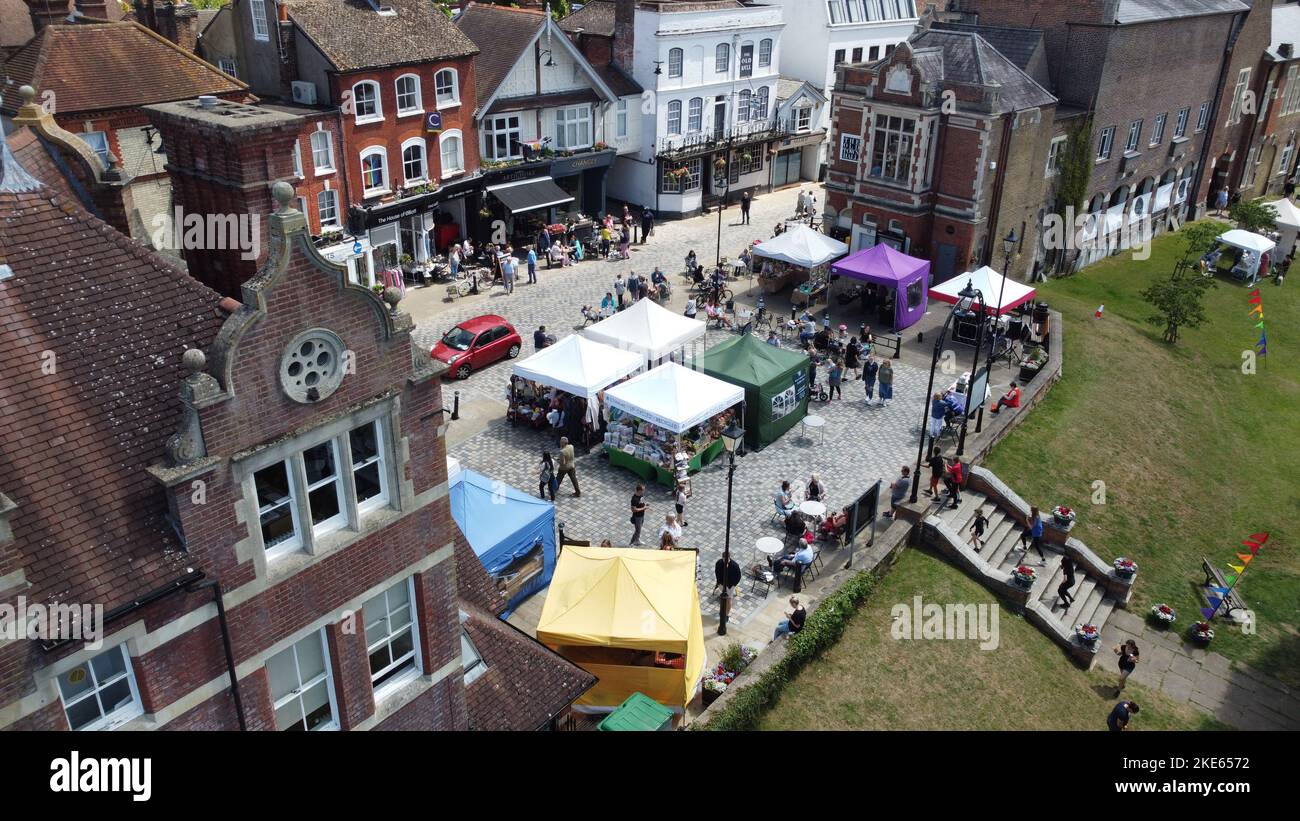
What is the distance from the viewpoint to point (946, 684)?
18.9 metres

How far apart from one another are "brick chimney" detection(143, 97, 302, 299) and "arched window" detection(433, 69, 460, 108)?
28259 mm

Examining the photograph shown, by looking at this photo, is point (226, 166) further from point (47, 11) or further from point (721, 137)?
point (721, 137)

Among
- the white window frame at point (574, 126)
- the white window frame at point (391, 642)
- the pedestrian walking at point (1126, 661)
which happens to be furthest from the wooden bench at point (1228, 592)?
the white window frame at point (574, 126)

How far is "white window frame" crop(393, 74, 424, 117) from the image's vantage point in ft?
117

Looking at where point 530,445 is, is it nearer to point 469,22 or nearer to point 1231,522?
point 1231,522

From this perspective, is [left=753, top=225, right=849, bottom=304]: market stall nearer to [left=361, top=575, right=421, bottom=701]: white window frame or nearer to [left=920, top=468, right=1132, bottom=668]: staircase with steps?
[left=920, top=468, right=1132, bottom=668]: staircase with steps

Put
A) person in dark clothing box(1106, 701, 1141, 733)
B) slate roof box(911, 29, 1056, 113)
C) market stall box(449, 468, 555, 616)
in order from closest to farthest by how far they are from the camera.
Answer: person in dark clothing box(1106, 701, 1141, 733)
market stall box(449, 468, 555, 616)
slate roof box(911, 29, 1056, 113)

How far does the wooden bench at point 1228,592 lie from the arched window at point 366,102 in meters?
30.7

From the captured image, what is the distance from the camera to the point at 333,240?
3331 centimetres

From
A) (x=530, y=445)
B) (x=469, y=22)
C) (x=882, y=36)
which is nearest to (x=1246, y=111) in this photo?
(x=882, y=36)

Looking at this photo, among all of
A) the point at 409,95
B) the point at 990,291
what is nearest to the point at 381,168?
the point at 409,95

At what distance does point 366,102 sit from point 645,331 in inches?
613

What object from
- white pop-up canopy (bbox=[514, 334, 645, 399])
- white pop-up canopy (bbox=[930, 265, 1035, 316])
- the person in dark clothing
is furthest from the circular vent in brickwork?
white pop-up canopy (bbox=[930, 265, 1035, 316])

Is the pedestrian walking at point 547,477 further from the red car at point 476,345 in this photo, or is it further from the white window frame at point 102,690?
the white window frame at point 102,690
